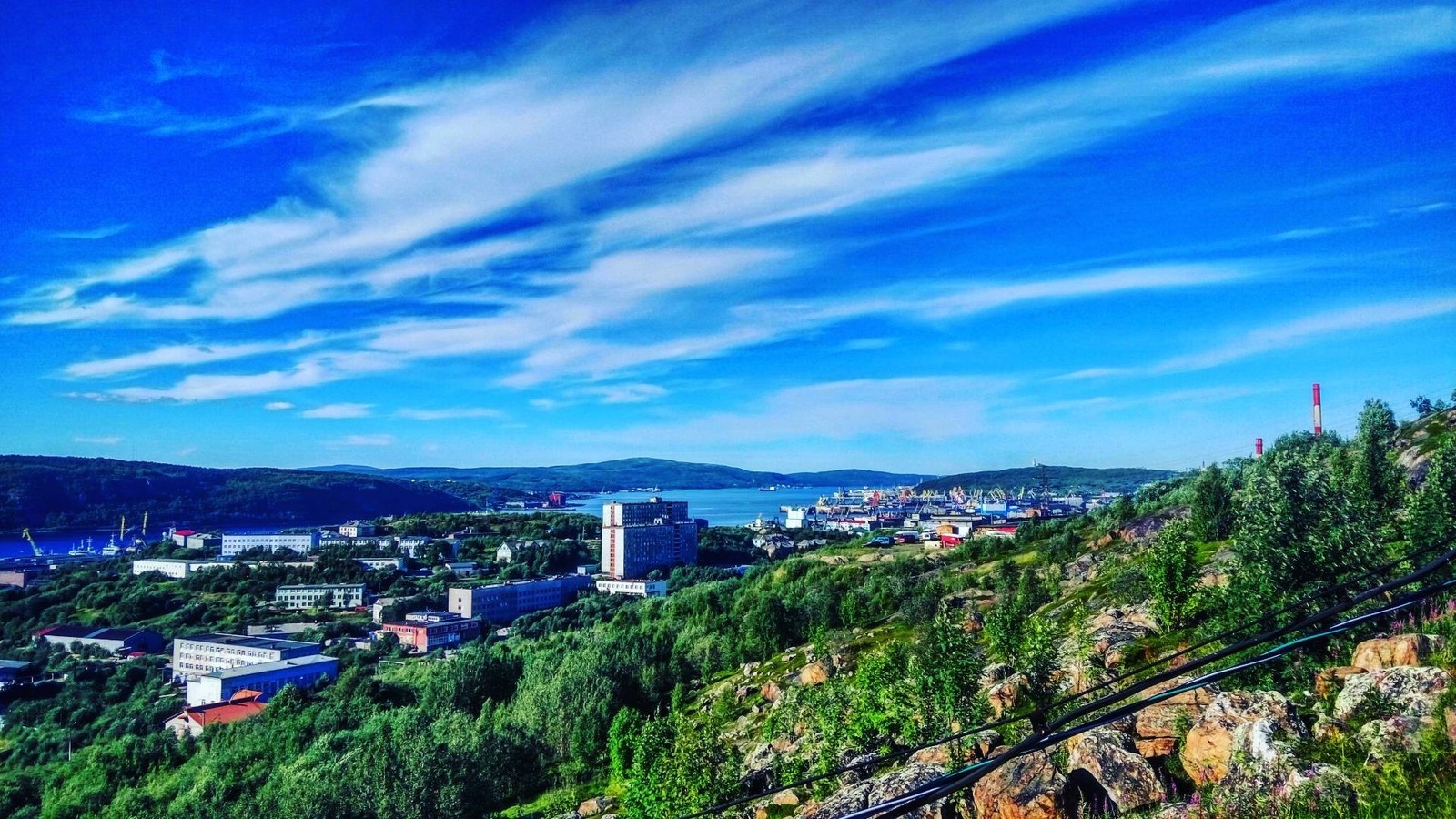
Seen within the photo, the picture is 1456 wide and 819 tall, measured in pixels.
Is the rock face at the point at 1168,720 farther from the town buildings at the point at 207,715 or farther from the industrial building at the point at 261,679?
the industrial building at the point at 261,679

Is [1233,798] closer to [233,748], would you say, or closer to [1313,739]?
[1313,739]

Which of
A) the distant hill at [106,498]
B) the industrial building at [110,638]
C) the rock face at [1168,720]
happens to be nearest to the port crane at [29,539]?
the distant hill at [106,498]

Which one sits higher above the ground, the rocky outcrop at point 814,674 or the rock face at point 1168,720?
the rock face at point 1168,720

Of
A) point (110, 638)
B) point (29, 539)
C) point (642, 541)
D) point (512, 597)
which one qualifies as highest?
point (29, 539)

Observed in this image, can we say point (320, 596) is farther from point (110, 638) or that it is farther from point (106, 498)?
point (106, 498)

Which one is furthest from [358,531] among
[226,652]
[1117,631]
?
[1117,631]

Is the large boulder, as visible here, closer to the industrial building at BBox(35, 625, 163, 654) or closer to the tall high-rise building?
the industrial building at BBox(35, 625, 163, 654)

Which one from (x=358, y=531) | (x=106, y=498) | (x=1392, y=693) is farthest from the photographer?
(x=106, y=498)
